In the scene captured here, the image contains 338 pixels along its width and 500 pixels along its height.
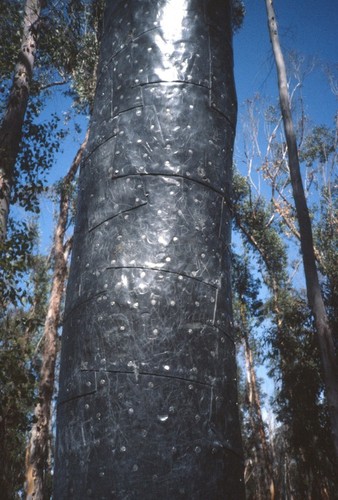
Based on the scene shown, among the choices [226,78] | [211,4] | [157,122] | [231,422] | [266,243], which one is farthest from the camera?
[266,243]

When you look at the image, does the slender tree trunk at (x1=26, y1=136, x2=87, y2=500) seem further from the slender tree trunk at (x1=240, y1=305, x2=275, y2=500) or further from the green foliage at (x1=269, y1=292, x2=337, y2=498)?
the slender tree trunk at (x1=240, y1=305, x2=275, y2=500)

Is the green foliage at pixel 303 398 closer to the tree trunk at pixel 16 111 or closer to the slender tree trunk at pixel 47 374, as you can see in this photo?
the slender tree trunk at pixel 47 374

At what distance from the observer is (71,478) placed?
0.78m

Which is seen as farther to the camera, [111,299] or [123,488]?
[111,299]

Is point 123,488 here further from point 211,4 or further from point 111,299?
point 211,4

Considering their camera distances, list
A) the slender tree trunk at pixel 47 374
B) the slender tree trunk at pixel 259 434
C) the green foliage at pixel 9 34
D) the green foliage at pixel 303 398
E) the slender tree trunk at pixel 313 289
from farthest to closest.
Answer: the slender tree trunk at pixel 259 434 → the green foliage at pixel 303 398 → the slender tree trunk at pixel 47 374 → the green foliage at pixel 9 34 → the slender tree trunk at pixel 313 289

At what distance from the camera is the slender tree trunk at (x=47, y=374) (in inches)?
354

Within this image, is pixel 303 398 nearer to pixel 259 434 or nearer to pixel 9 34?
pixel 259 434

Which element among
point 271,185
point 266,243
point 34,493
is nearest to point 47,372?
point 34,493

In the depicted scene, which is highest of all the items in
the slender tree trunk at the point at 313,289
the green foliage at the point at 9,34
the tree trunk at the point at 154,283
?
the green foliage at the point at 9,34

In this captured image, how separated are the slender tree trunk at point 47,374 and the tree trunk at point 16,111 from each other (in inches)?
46.8

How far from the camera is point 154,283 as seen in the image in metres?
0.90

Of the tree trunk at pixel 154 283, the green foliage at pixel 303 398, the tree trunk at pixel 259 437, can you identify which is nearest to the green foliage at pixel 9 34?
the tree trunk at pixel 154 283

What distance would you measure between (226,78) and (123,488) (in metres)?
1.09
